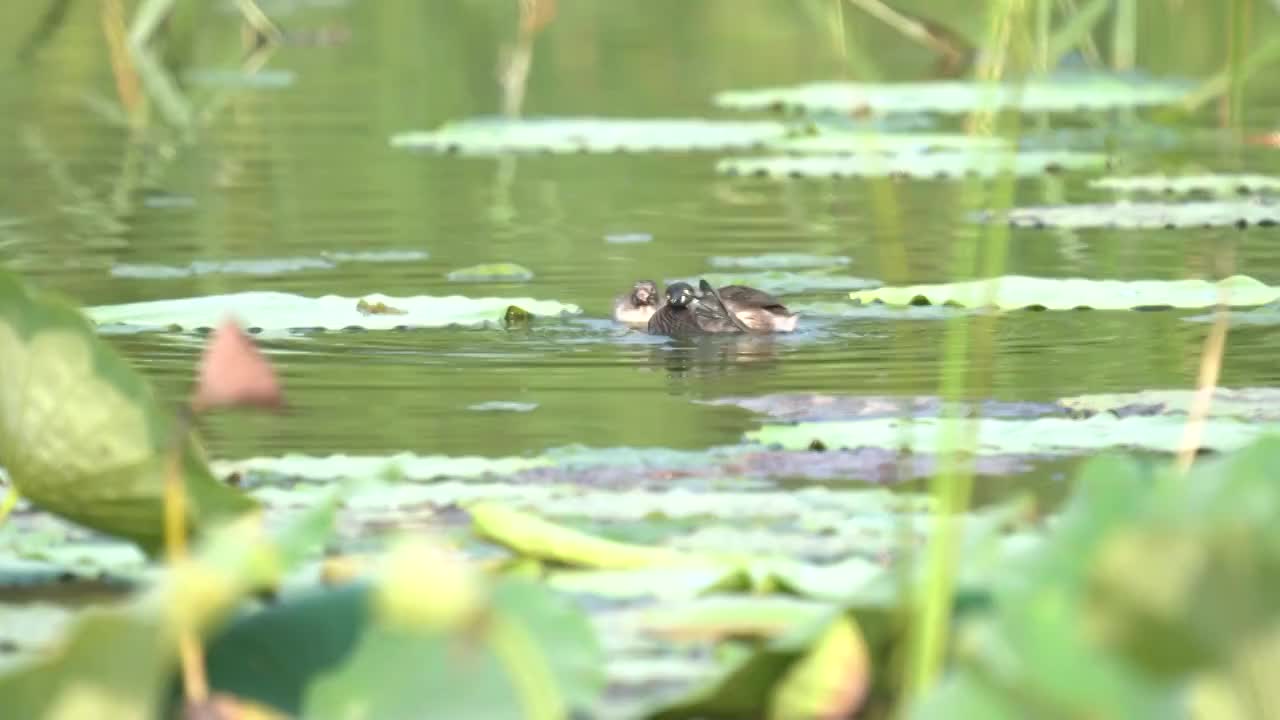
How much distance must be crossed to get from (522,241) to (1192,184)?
2390 mm

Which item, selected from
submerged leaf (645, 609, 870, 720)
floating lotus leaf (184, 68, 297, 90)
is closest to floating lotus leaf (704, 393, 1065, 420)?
submerged leaf (645, 609, 870, 720)

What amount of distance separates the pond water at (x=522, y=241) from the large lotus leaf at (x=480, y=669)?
5.61 feet

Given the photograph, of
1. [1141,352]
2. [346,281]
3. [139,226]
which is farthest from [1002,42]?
[139,226]

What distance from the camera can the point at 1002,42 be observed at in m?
3.32

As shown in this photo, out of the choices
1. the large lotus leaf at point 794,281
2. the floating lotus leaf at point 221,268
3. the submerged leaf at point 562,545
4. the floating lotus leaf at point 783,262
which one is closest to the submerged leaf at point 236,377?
the submerged leaf at point 562,545

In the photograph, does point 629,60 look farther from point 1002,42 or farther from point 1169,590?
point 1169,590

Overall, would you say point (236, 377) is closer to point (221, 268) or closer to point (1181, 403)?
point (1181, 403)

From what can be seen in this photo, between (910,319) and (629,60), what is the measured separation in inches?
387

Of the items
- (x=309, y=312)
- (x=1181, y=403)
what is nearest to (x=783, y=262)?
(x=309, y=312)

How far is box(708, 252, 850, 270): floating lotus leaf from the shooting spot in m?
8.21

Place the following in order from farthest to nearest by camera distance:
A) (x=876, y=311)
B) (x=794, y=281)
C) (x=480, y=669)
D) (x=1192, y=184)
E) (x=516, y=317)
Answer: (x=1192, y=184) → (x=794, y=281) → (x=876, y=311) → (x=516, y=317) → (x=480, y=669)

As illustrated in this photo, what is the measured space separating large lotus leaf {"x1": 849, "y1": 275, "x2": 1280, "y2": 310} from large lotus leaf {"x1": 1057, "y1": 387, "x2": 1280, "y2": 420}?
55.8 inches

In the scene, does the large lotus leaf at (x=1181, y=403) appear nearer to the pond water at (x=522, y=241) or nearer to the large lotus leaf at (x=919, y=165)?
the pond water at (x=522, y=241)

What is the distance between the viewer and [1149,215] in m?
8.55
